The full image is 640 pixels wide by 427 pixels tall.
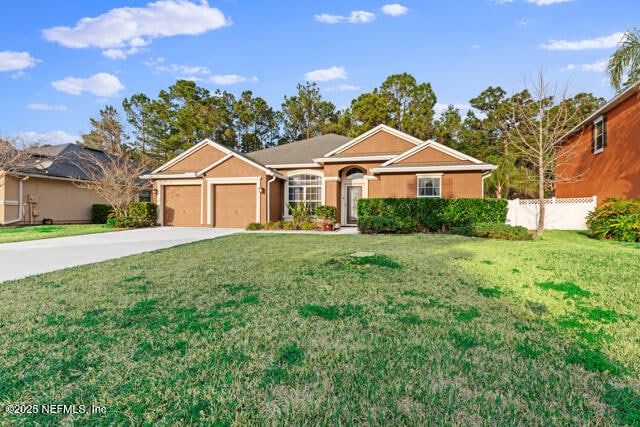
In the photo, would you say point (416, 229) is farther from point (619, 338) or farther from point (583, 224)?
point (619, 338)

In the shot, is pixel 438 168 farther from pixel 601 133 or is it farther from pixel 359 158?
pixel 601 133

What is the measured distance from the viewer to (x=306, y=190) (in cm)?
1711

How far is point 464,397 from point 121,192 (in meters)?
19.3

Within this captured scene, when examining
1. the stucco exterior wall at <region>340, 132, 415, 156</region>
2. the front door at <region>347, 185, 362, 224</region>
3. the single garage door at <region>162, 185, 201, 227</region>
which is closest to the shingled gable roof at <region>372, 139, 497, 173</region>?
the stucco exterior wall at <region>340, 132, 415, 156</region>

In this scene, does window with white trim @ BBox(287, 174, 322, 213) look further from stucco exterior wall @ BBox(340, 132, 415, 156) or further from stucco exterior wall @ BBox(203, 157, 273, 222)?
stucco exterior wall @ BBox(340, 132, 415, 156)

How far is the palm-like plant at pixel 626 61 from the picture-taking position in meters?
9.74

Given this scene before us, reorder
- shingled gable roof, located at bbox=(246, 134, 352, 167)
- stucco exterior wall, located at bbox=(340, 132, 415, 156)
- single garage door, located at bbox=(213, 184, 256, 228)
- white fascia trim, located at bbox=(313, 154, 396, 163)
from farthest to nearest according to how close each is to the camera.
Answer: shingled gable roof, located at bbox=(246, 134, 352, 167) < single garage door, located at bbox=(213, 184, 256, 228) < stucco exterior wall, located at bbox=(340, 132, 415, 156) < white fascia trim, located at bbox=(313, 154, 396, 163)

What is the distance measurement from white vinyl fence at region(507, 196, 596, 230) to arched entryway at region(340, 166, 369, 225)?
24.6ft

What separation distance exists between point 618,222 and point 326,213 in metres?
10.7

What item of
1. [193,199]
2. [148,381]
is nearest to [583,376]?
[148,381]

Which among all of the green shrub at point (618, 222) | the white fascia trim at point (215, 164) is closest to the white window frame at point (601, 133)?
the green shrub at point (618, 222)

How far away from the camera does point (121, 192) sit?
16766 mm

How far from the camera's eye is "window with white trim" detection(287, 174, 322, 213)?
55.3ft

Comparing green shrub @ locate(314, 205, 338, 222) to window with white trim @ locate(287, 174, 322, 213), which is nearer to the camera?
green shrub @ locate(314, 205, 338, 222)
